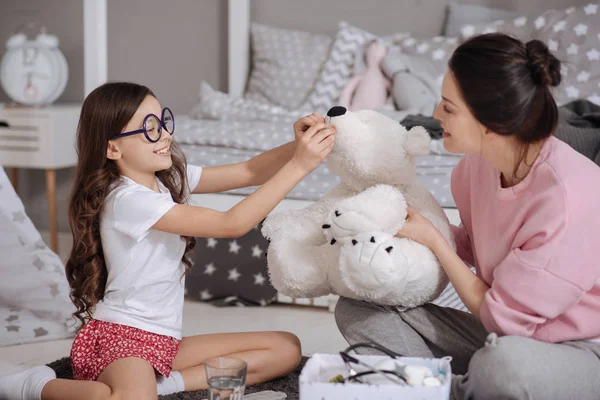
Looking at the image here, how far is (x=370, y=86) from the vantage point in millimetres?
3096

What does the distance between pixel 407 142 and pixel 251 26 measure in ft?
7.27

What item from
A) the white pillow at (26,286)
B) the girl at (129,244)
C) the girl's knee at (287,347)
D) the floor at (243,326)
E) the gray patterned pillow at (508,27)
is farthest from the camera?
the gray patterned pillow at (508,27)

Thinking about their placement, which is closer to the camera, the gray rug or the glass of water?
the glass of water

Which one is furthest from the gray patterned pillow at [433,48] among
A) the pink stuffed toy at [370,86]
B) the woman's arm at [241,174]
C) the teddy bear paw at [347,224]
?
the teddy bear paw at [347,224]

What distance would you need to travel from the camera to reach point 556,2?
3287 millimetres

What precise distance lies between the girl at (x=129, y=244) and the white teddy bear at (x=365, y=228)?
0.28 ft

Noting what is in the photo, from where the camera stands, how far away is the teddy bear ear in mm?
1440

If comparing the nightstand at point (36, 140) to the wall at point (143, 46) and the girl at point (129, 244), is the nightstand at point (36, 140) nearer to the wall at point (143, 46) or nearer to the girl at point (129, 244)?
the wall at point (143, 46)

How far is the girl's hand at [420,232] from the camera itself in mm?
1419

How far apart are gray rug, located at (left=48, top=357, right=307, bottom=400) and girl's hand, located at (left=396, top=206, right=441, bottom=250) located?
45 centimetres

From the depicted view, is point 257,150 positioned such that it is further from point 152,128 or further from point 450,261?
point 450,261

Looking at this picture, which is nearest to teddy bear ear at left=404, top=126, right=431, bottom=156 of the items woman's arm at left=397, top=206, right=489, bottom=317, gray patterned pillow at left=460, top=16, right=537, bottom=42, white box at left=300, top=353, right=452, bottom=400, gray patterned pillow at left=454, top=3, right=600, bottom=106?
woman's arm at left=397, top=206, right=489, bottom=317

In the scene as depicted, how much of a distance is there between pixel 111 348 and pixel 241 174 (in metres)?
0.47

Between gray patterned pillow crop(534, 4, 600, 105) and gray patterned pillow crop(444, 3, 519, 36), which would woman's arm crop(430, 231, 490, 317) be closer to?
gray patterned pillow crop(534, 4, 600, 105)
